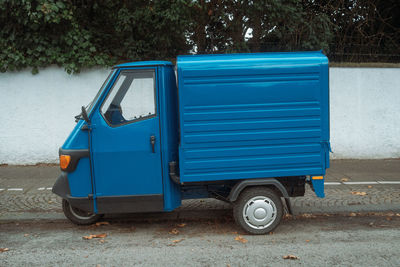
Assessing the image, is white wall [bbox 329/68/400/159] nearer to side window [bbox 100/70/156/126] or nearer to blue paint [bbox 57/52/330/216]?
blue paint [bbox 57/52/330/216]

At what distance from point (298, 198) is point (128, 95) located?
140 inches

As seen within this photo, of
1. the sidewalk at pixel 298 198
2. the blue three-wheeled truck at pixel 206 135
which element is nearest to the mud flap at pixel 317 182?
the blue three-wheeled truck at pixel 206 135

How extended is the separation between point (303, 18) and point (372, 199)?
5.14 metres

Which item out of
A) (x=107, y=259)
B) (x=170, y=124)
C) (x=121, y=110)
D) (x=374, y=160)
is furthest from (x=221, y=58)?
(x=374, y=160)

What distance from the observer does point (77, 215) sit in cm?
567

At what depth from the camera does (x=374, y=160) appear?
9914mm

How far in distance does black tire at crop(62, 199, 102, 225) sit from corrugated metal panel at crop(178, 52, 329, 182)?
1.69 m

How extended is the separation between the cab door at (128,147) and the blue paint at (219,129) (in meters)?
0.01

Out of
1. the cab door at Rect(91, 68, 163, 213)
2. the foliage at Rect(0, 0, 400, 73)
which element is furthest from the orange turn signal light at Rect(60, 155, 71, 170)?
the foliage at Rect(0, 0, 400, 73)

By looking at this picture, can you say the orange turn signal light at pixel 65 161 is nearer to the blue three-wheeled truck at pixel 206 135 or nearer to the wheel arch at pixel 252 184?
the blue three-wheeled truck at pixel 206 135

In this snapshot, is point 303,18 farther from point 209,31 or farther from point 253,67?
point 253,67

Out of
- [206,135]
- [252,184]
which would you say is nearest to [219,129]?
[206,135]

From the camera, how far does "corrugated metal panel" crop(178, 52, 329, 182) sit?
190 inches

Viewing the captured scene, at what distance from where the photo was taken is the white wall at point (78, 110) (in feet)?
31.3
